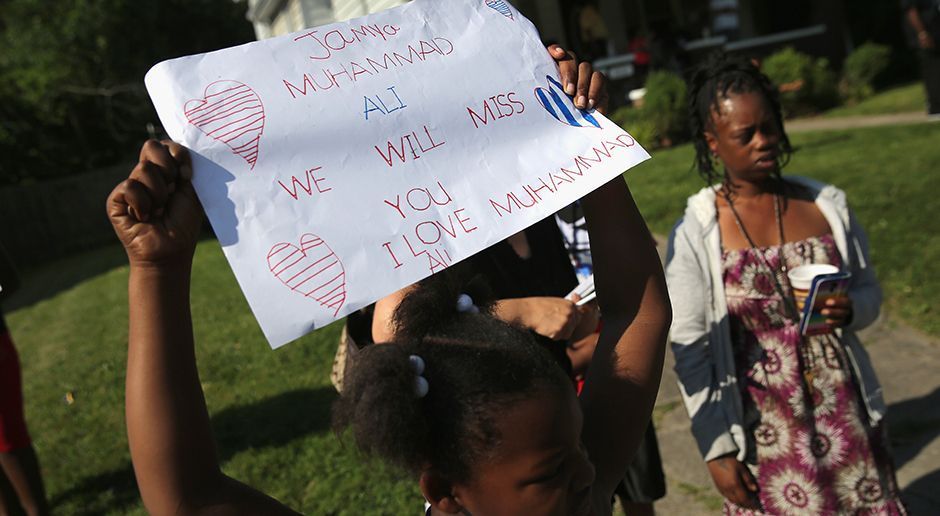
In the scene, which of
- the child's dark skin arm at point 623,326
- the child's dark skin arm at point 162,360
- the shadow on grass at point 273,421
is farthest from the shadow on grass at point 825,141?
the child's dark skin arm at point 162,360

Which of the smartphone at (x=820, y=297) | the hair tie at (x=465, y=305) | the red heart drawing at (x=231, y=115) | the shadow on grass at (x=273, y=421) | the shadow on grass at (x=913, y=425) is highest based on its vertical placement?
the red heart drawing at (x=231, y=115)

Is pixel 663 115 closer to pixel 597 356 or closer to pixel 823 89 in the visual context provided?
pixel 823 89

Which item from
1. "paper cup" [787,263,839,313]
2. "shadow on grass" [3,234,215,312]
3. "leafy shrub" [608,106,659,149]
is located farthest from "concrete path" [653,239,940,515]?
"shadow on grass" [3,234,215,312]

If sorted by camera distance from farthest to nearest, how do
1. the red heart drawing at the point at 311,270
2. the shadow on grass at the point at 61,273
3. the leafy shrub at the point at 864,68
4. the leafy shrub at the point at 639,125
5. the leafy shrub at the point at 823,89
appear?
the leafy shrub at the point at 864,68 → the shadow on grass at the point at 61,273 → the leafy shrub at the point at 823,89 → the leafy shrub at the point at 639,125 → the red heart drawing at the point at 311,270

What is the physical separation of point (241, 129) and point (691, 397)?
1.82 m

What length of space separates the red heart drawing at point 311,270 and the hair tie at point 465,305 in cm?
34

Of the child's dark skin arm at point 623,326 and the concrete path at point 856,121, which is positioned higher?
the child's dark skin arm at point 623,326

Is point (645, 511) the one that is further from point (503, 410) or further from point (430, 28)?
point (430, 28)

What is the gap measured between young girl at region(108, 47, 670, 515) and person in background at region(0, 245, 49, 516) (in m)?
3.22

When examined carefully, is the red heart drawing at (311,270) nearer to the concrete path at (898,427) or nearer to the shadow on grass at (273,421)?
the concrete path at (898,427)

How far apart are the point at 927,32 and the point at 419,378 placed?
1002 centimetres

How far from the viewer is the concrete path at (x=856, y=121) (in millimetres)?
10477

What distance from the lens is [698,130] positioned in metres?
2.87

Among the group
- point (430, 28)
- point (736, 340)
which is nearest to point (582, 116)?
point (430, 28)
